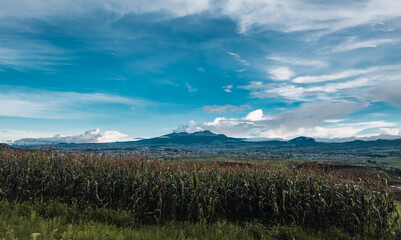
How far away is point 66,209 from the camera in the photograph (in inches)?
369

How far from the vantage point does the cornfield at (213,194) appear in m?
9.08

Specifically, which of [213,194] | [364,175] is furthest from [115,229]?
[364,175]

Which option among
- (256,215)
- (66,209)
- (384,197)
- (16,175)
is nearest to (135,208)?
(66,209)

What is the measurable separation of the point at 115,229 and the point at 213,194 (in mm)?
4095

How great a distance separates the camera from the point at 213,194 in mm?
10164

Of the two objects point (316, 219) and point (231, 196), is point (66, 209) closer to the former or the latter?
point (231, 196)

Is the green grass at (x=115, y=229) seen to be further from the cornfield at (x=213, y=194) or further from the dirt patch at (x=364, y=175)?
the dirt patch at (x=364, y=175)

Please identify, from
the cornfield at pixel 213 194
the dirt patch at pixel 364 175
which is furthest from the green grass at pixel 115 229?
the dirt patch at pixel 364 175

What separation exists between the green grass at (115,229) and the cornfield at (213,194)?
60 cm

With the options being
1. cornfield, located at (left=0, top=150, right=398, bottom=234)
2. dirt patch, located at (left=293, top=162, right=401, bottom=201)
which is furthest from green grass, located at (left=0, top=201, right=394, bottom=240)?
dirt patch, located at (left=293, top=162, right=401, bottom=201)

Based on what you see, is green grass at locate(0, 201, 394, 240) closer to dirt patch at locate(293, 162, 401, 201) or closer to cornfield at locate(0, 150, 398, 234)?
cornfield at locate(0, 150, 398, 234)

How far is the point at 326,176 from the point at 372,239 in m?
3.09

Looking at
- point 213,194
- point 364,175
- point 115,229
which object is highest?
point 213,194

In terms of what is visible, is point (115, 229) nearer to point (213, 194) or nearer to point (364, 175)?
point (213, 194)
